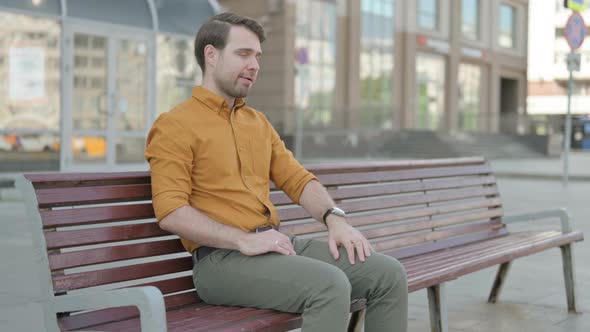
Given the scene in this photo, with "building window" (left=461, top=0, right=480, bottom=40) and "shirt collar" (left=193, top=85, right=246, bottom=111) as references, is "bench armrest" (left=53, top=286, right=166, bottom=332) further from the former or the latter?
"building window" (left=461, top=0, right=480, bottom=40)

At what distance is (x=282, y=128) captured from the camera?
30766mm

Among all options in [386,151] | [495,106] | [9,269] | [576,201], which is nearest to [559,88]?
[495,106]

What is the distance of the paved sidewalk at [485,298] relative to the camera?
4.78 metres

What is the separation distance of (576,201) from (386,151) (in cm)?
1963

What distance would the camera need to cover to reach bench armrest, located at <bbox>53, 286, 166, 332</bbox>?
259 cm

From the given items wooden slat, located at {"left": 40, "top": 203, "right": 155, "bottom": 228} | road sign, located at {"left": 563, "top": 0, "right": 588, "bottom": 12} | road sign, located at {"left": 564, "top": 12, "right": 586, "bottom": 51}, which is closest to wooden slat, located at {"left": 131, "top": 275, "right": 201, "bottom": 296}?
wooden slat, located at {"left": 40, "top": 203, "right": 155, "bottom": 228}

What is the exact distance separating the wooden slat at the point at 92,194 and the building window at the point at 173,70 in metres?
13.6

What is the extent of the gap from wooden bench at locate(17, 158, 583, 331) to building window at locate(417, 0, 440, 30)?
1459 inches

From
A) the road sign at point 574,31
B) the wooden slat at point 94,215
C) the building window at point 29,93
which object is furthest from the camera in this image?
the road sign at point 574,31

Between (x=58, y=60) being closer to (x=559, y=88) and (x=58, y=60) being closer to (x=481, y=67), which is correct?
(x=481, y=67)

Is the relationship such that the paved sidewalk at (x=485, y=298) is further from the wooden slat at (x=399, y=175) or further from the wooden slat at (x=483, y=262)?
the wooden slat at (x=399, y=175)

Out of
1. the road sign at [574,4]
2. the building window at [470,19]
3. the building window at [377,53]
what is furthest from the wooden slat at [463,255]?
the building window at [470,19]

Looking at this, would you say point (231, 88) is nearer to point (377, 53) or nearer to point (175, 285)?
point (175, 285)

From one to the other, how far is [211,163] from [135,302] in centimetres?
72
